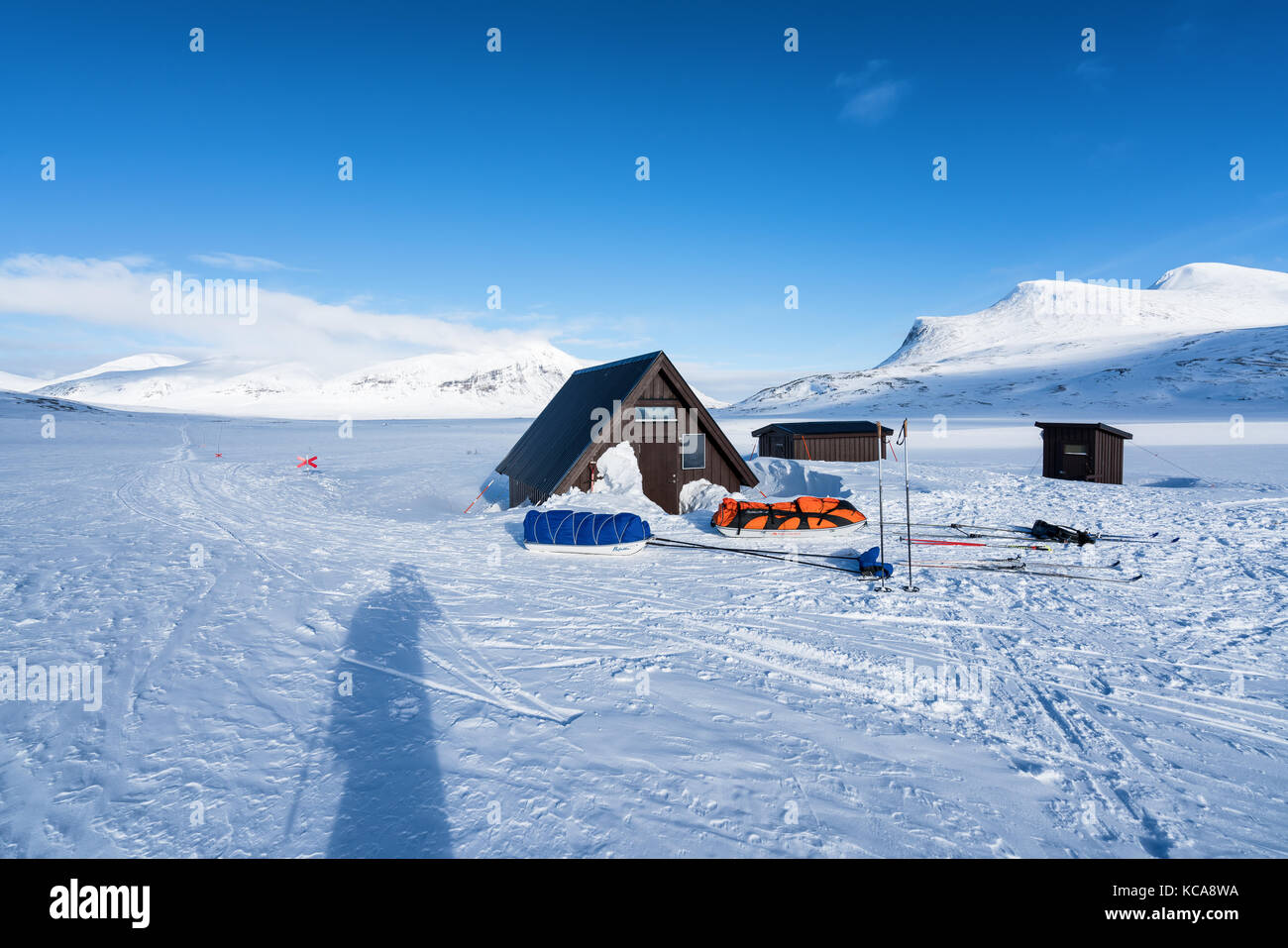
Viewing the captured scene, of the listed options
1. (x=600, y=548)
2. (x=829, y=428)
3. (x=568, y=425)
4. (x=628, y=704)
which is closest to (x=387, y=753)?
(x=628, y=704)

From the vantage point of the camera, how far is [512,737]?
18.2 feet

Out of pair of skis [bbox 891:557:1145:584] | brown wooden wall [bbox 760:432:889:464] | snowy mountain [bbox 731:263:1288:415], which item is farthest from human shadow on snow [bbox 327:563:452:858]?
snowy mountain [bbox 731:263:1288:415]

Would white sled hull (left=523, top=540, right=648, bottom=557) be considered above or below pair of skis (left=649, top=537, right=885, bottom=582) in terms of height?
above

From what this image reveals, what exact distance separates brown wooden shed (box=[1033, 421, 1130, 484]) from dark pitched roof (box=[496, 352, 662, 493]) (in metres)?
19.2

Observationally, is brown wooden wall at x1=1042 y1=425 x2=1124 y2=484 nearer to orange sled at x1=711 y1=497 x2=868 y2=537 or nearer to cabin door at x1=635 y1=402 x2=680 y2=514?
orange sled at x1=711 y1=497 x2=868 y2=537

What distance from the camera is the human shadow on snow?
4.19m

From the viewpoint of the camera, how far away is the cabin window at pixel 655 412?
18.5m

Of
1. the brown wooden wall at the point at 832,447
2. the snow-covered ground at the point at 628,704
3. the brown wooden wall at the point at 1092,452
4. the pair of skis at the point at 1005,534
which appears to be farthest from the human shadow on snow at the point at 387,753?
the brown wooden wall at the point at 1092,452

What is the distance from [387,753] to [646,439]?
14087 millimetres

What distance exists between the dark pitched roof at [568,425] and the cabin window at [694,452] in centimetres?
274

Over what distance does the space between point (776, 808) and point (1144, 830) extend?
277cm

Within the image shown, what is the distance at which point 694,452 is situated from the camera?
19.5 meters

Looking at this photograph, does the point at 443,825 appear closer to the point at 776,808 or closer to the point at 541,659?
the point at 776,808
